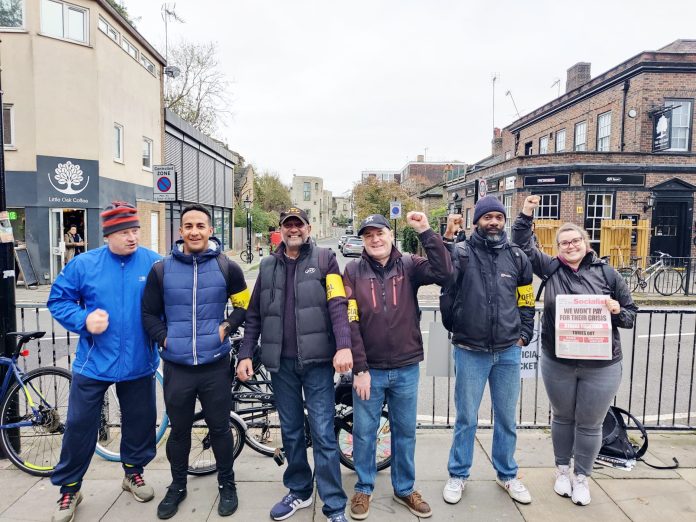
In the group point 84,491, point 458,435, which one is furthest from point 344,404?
point 84,491

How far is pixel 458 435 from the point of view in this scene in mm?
3533

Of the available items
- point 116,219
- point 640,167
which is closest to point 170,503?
point 116,219

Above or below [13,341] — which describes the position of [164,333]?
above

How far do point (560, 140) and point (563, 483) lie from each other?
2917cm

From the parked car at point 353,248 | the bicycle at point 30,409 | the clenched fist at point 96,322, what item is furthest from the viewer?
the parked car at point 353,248

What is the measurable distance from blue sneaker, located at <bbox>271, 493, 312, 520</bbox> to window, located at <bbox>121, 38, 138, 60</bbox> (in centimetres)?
1981

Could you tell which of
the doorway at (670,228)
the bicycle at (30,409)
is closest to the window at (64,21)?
the bicycle at (30,409)

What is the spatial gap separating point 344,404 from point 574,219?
21207mm

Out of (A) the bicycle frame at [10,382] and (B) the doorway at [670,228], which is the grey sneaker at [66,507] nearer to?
(A) the bicycle frame at [10,382]

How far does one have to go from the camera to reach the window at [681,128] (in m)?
22.0

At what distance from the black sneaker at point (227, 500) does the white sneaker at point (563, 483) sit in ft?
7.58

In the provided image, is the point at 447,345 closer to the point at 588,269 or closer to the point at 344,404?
the point at 344,404

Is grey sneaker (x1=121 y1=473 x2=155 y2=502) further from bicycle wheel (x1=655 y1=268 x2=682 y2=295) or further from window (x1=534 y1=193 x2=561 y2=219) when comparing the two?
window (x1=534 y1=193 x2=561 y2=219)

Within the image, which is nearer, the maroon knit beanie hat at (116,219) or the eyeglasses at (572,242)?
the maroon knit beanie hat at (116,219)
